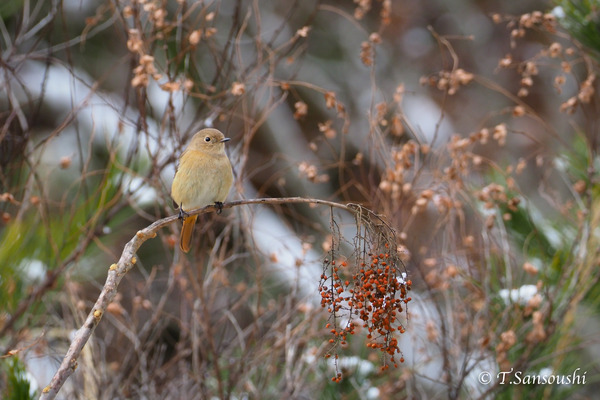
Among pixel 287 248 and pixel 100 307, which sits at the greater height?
pixel 287 248

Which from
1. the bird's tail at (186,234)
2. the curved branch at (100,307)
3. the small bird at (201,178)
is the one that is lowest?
the curved branch at (100,307)

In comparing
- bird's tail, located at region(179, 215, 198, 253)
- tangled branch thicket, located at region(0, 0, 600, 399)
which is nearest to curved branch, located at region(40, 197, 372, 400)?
tangled branch thicket, located at region(0, 0, 600, 399)

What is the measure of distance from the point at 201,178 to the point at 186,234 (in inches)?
10.1

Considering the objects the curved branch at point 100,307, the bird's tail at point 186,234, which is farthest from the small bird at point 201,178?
the curved branch at point 100,307

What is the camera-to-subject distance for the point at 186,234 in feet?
11.8

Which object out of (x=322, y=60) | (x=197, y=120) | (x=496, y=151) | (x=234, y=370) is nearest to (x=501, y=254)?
(x=234, y=370)

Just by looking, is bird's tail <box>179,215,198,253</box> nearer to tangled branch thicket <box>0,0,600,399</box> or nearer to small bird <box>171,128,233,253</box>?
small bird <box>171,128,233,253</box>

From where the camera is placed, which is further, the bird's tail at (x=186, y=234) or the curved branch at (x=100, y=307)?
the bird's tail at (x=186, y=234)

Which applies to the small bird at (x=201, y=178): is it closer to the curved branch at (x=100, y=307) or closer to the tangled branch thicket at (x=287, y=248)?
the tangled branch thicket at (x=287, y=248)

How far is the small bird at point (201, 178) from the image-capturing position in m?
3.64

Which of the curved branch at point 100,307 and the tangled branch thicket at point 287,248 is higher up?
the tangled branch thicket at point 287,248

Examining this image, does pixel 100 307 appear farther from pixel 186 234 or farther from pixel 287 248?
pixel 287 248

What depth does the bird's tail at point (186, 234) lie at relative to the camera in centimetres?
357

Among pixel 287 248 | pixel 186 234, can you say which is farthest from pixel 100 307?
pixel 287 248
